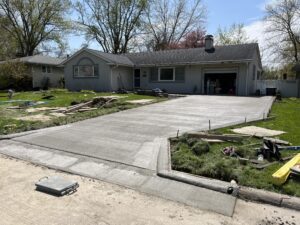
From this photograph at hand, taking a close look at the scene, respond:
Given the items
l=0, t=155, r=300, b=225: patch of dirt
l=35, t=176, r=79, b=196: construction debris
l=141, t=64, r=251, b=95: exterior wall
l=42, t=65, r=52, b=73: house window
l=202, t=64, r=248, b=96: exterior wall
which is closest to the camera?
l=0, t=155, r=300, b=225: patch of dirt

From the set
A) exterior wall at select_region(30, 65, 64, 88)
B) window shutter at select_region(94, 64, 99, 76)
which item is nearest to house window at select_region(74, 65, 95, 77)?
window shutter at select_region(94, 64, 99, 76)

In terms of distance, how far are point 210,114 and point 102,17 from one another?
33.4 meters

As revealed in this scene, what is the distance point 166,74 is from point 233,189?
799 inches

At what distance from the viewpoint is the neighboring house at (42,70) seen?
91.2 feet

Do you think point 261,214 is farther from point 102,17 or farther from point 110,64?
point 102,17

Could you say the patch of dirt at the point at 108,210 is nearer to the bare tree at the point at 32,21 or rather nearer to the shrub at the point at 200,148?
the shrub at the point at 200,148

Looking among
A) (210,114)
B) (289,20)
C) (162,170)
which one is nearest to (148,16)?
(289,20)

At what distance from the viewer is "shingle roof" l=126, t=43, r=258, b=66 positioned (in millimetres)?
20531

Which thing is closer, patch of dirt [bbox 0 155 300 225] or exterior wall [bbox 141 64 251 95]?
patch of dirt [bbox 0 155 300 225]

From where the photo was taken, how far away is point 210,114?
1037cm

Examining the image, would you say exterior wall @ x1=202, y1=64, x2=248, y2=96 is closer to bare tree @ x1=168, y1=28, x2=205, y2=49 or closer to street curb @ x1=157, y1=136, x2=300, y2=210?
street curb @ x1=157, y1=136, x2=300, y2=210

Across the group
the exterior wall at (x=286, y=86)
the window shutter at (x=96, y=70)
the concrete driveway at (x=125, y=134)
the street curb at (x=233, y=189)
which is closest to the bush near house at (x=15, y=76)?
the window shutter at (x=96, y=70)

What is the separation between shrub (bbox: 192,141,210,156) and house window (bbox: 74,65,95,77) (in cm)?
1941

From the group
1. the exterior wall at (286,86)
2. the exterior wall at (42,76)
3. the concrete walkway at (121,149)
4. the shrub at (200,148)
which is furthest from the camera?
the exterior wall at (42,76)
